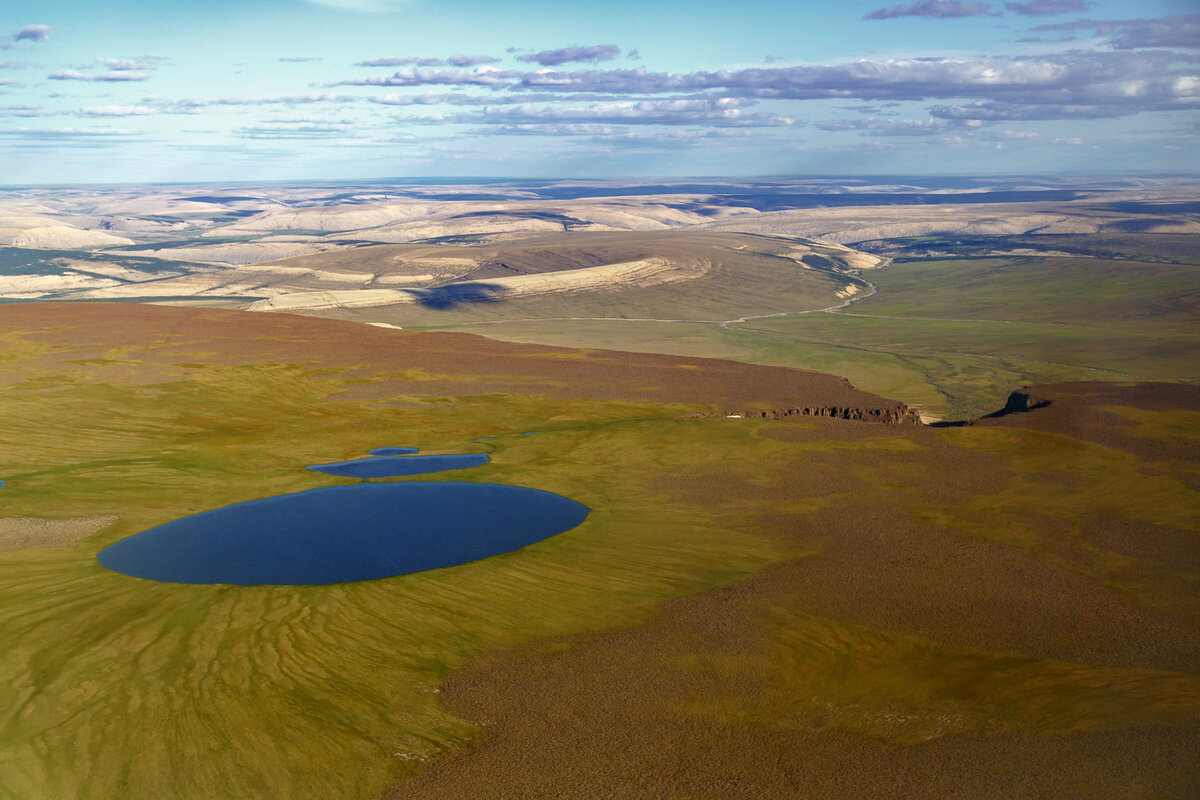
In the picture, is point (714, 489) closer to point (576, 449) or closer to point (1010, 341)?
point (576, 449)

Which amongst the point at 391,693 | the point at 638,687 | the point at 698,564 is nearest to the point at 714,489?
the point at 698,564

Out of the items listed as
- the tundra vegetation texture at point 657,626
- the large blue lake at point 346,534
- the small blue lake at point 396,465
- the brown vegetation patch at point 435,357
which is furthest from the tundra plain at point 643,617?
the brown vegetation patch at point 435,357

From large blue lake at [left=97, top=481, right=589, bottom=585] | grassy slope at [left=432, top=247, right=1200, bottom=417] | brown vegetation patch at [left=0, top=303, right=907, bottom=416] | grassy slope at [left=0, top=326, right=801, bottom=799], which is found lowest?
grassy slope at [left=432, top=247, right=1200, bottom=417]

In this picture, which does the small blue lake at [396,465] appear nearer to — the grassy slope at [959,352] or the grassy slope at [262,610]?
the grassy slope at [262,610]

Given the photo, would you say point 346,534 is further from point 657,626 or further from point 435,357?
point 435,357

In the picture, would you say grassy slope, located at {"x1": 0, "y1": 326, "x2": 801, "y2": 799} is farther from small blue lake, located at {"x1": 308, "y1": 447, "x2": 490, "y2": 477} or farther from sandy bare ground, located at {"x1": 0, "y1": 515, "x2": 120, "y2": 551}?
small blue lake, located at {"x1": 308, "y1": 447, "x2": 490, "y2": 477}

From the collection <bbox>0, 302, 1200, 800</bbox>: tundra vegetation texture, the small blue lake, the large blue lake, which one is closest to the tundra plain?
<bbox>0, 302, 1200, 800</bbox>: tundra vegetation texture
